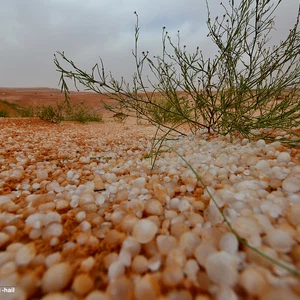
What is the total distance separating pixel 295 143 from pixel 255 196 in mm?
608

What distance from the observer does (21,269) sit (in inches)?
14.3

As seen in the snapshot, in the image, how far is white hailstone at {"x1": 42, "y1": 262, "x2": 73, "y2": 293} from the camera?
1.06 feet

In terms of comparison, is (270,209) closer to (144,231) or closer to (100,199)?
(144,231)

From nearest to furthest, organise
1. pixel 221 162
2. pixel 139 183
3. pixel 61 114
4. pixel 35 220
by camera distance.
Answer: pixel 35 220 → pixel 139 183 → pixel 221 162 → pixel 61 114

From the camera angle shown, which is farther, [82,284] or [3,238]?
[3,238]

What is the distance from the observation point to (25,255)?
0.39 metres

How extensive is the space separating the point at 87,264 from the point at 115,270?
0.20 feet

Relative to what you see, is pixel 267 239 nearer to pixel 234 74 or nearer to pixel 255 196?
pixel 255 196

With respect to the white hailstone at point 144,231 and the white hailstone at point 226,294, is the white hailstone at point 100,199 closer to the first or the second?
the white hailstone at point 144,231

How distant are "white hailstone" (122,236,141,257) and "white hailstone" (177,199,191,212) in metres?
0.18

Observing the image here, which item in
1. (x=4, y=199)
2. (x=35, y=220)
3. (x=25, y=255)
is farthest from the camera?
(x=4, y=199)

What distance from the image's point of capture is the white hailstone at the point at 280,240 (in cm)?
35

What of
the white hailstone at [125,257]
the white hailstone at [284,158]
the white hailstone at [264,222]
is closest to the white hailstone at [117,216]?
the white hailstone at [125,257]

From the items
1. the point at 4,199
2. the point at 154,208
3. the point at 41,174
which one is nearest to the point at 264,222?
the point at 154,208
